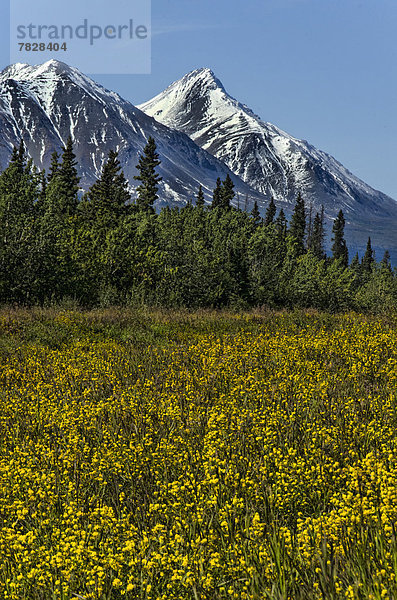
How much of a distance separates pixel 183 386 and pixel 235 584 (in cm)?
453

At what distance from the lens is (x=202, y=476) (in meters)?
4.00

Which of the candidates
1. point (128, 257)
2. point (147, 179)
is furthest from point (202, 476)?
point (147, 179)

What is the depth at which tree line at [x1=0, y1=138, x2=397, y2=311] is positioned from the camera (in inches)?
865

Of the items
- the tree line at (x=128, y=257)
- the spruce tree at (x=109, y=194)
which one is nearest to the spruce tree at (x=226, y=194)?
the tree line at (x=128, y=257)

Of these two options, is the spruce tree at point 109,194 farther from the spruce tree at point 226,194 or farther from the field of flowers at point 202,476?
the field of flowers at point 202,476

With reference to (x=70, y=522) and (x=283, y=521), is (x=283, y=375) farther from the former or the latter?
(x=70, y=522)

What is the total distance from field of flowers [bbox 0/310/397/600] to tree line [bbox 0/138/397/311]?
13270mm

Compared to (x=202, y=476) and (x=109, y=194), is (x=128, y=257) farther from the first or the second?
(x=109, y=194)

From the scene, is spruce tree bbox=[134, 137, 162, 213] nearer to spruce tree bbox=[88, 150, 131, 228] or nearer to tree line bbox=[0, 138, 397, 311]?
tree line bbox=[0, 138, 397, 311]

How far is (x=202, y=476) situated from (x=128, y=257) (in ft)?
83.4

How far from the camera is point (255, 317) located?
17.4 metres

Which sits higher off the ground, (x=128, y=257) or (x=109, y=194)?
(x=109, y=194)

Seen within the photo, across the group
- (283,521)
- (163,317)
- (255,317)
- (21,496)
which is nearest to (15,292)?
(163,317)

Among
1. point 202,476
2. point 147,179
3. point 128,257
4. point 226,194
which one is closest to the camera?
point 202,476
